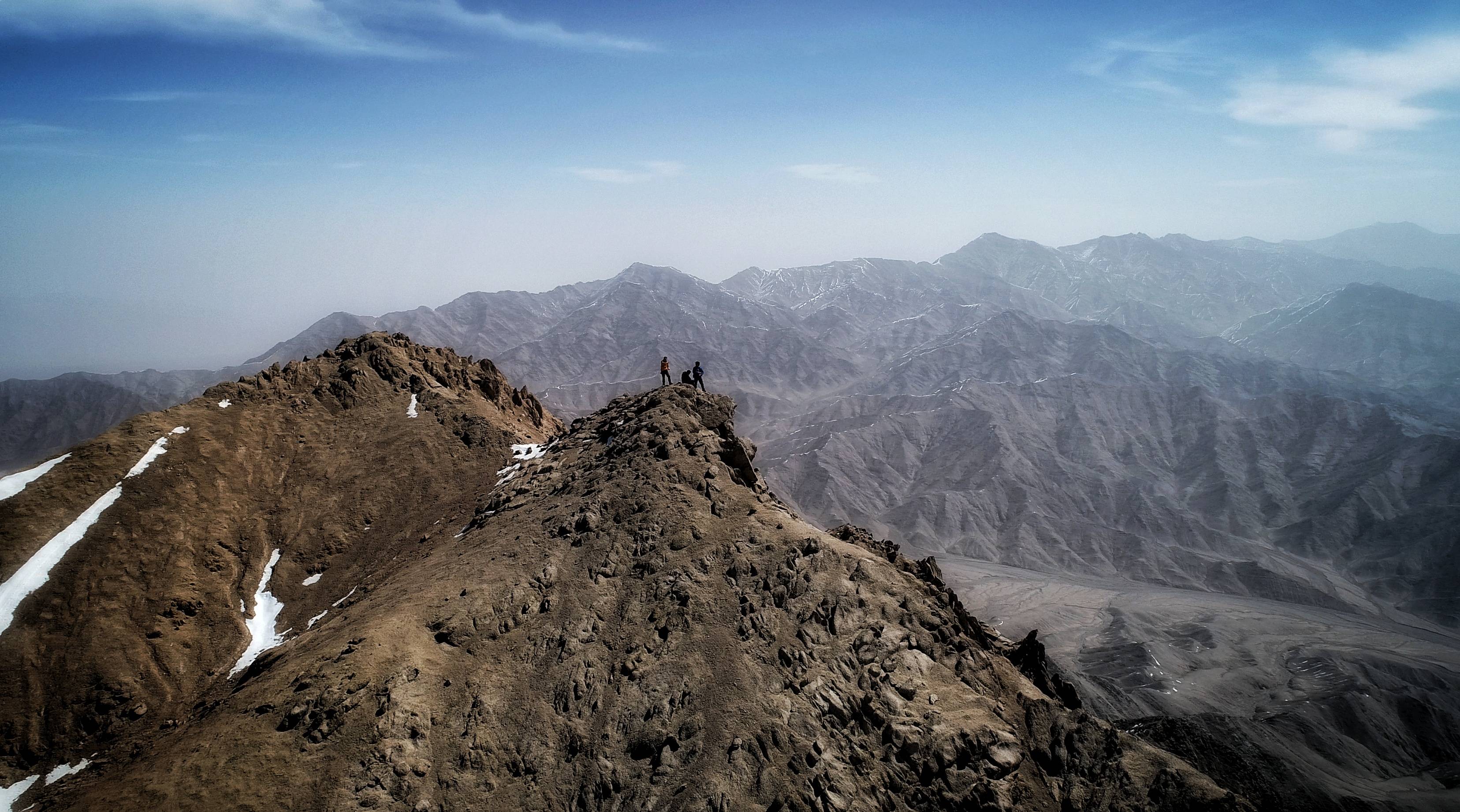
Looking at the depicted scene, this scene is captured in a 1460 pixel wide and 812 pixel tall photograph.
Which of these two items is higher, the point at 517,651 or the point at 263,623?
the point at 517,651

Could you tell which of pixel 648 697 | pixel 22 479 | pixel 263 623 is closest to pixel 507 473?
pixel 263 623

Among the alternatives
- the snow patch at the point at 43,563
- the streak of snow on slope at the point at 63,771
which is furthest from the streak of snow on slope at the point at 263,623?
the snow patch at the point at 43,563

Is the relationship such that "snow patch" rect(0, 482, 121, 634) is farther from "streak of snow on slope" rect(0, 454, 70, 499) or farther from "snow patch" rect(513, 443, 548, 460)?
"snow patch" rect(513, 443, 548, 460)

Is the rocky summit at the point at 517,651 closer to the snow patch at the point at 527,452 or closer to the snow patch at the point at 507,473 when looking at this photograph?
the snow patch at the point at 507,473

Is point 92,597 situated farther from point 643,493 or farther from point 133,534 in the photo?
point 643,493

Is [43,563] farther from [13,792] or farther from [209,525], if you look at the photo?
[13,792]

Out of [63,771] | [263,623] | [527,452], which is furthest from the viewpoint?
[527,452]
